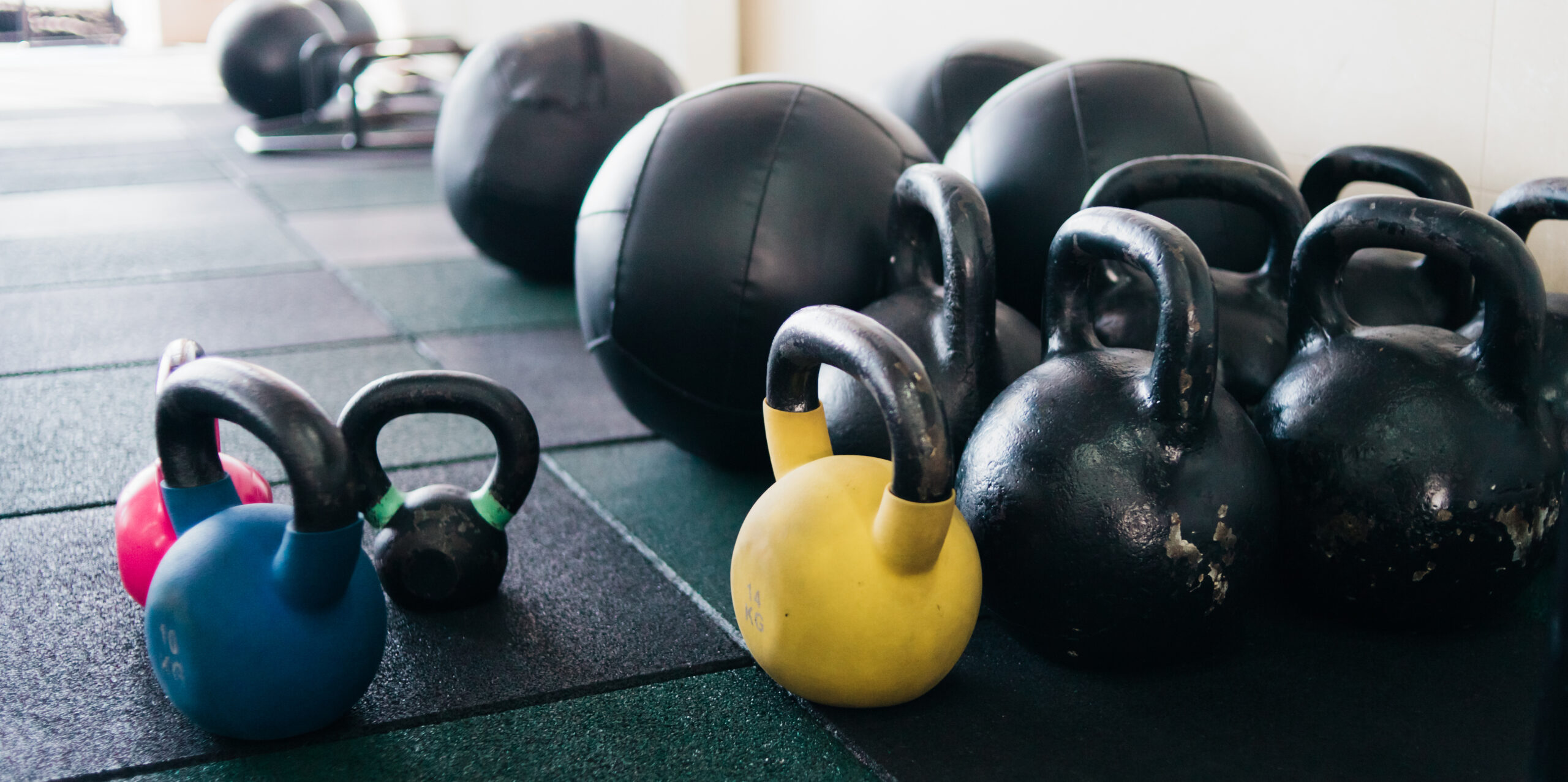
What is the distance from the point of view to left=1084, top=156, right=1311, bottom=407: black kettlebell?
6.17 ft

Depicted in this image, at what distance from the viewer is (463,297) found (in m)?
3.71

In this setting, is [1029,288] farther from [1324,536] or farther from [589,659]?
[589,659]

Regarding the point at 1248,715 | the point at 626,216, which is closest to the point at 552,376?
the point at 626,216

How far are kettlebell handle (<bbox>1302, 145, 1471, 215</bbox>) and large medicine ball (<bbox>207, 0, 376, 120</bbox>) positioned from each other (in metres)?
5.38

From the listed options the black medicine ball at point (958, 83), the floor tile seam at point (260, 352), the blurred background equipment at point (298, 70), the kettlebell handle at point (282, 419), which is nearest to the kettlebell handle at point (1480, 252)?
the black medicine ball at point (958, 83)

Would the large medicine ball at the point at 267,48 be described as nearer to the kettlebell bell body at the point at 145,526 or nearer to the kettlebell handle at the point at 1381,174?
the kettlebell bell body at the point at 145,526

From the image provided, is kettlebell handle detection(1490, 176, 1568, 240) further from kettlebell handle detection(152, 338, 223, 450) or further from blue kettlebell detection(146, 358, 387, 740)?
kettlebell handle detection(152, 338, 223, 450)

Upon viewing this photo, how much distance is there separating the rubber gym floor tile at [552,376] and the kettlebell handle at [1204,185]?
3.46 ft

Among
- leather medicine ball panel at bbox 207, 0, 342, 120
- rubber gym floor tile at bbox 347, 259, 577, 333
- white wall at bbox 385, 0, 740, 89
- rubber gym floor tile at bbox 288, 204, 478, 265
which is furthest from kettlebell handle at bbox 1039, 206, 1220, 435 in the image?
leather medicine ball panel at bbox 207, 0, 342, 120

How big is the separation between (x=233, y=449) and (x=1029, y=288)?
1575 mm

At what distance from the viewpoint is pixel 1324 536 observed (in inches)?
66.7

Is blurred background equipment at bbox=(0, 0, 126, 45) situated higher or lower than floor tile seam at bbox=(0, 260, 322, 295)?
lower

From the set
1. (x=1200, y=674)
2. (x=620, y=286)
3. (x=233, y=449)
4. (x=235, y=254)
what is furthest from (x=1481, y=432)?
(x=235, y=254)

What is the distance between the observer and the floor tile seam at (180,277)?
12.1ft
